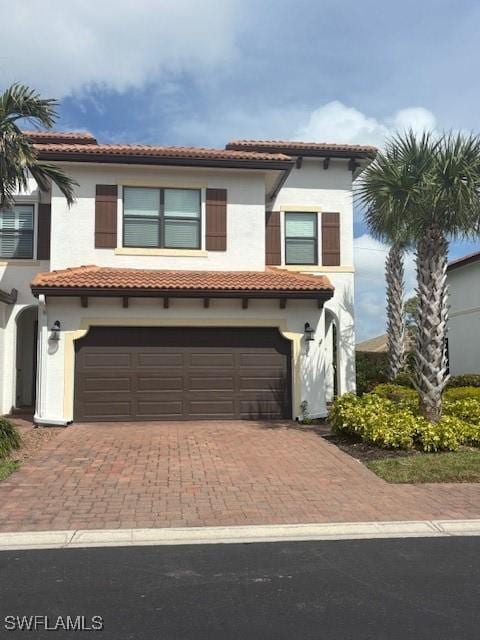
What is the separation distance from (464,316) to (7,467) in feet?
60.5

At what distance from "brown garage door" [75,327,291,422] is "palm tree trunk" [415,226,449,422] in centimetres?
373

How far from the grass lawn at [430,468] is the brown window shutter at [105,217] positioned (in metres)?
8.82

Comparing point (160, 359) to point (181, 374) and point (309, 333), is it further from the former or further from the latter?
point (309, 333)

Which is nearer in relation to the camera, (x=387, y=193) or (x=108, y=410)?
(x=387, y=193)

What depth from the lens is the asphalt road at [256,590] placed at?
4.02m

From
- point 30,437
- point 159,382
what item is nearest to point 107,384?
point 159,382

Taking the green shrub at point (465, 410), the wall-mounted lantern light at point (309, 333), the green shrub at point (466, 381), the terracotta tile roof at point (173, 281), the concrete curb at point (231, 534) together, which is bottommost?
the concrete curb at point (231, 534)

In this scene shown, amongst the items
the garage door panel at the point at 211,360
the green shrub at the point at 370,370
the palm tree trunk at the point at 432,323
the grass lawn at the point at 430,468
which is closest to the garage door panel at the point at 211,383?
the garage door panel at the point at 211,360

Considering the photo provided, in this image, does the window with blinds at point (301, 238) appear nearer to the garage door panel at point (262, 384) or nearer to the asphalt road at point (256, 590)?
the garage door panel at point (262, 384)

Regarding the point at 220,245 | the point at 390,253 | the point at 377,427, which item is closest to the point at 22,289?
the point at 220,245

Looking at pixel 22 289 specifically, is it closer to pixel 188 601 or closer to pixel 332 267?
pixel 332 267

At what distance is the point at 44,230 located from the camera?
15953 millimetres

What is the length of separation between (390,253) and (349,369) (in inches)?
237

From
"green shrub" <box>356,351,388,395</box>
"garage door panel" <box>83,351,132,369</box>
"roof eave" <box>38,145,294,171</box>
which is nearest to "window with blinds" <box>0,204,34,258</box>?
"roof eave" <box>38,145,294,171</box>
